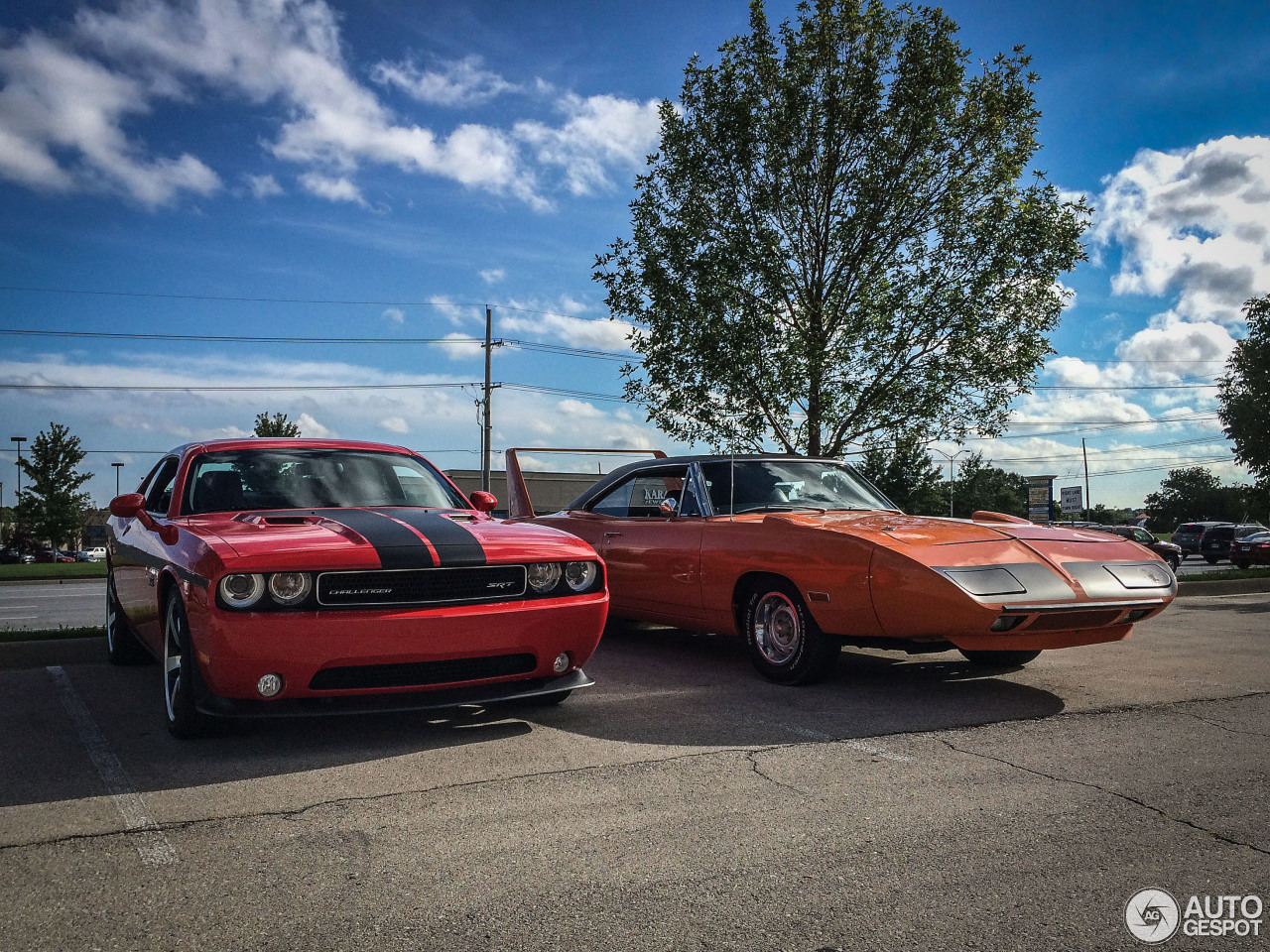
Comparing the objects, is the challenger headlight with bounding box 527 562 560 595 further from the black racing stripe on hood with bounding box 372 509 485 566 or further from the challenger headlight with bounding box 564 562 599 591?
the black racing stripe on hood with bounding box 372 509 485 566

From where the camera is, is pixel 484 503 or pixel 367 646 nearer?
pixel 367 646

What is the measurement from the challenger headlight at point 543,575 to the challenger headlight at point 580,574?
8cm

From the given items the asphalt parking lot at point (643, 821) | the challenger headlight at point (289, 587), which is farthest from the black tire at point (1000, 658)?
the challenger headlight at point (289, 587)

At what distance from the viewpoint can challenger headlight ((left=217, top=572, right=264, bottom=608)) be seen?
3.91 metres

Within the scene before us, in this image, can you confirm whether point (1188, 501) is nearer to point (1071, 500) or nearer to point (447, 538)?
point (1071, 500)

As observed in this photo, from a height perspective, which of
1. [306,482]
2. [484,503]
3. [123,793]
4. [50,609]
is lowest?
[50,609]

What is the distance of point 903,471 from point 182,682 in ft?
47.9

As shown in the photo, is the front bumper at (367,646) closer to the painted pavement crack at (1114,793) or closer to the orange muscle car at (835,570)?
the orange muscle car at (835,570)

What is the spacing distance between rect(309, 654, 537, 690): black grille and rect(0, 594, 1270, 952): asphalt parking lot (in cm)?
31

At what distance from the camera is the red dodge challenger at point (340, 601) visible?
3.92 meters

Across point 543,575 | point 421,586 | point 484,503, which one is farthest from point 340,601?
point 484,503

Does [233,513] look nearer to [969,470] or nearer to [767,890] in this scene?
[767,890]

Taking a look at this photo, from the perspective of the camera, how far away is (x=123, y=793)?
139 inches

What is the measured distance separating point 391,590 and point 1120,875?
2.87 m
